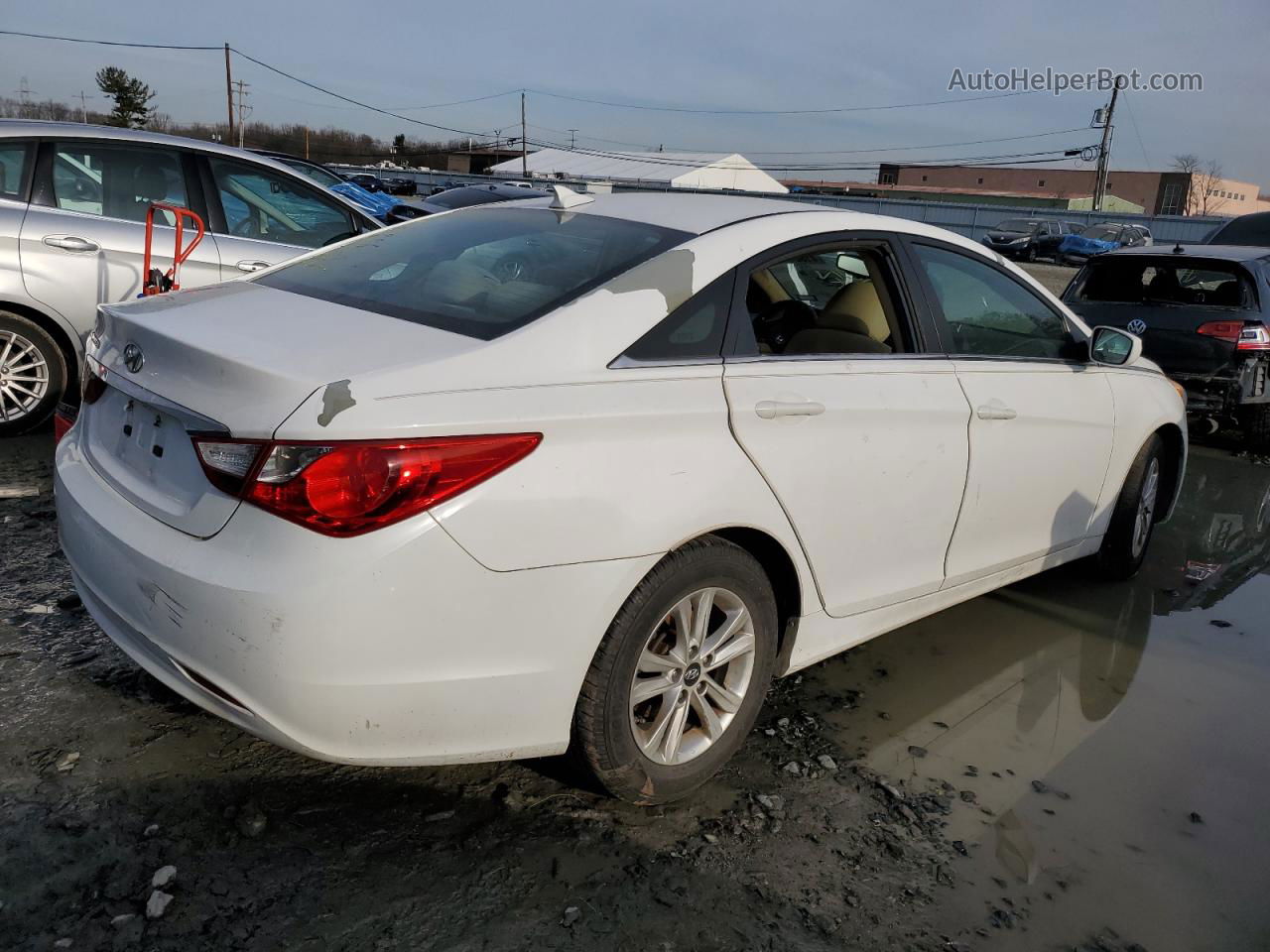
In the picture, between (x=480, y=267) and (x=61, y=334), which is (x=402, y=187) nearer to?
(x=61, y=334)

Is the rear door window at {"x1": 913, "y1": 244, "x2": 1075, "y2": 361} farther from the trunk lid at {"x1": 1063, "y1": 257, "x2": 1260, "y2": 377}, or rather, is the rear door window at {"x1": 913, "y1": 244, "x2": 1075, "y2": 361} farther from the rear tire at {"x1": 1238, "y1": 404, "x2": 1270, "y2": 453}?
the rear tire at {"x1": 1238, "y1": 404, "x2": 1270, "y2": 453}

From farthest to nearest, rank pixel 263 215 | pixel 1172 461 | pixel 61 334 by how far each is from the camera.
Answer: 1. pixel 263 215
2. pixel 61 334
3. pixel 1172 461

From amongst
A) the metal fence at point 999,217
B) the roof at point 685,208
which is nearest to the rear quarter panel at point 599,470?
the roof at point 685,208

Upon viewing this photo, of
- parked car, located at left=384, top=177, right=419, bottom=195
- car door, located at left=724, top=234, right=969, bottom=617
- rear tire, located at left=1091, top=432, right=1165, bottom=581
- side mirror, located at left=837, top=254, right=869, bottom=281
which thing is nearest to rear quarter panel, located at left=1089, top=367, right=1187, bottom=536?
rear tire, located at left=1091, top=432, right=1165, bottom=581

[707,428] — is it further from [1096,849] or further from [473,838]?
[1096,849]

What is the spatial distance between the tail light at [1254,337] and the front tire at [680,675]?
607 cm

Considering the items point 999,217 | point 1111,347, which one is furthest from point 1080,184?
point 1111,347

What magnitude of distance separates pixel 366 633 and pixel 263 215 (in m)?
4.90

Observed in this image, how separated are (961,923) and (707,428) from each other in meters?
1.33

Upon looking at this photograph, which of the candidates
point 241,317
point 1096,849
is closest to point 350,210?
point 241,317

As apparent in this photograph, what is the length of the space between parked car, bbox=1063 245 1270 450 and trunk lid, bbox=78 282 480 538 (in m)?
6.82

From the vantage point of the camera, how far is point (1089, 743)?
3387 mm

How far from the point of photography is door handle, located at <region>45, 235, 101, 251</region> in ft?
18.0

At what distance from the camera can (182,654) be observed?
230 centimetres
